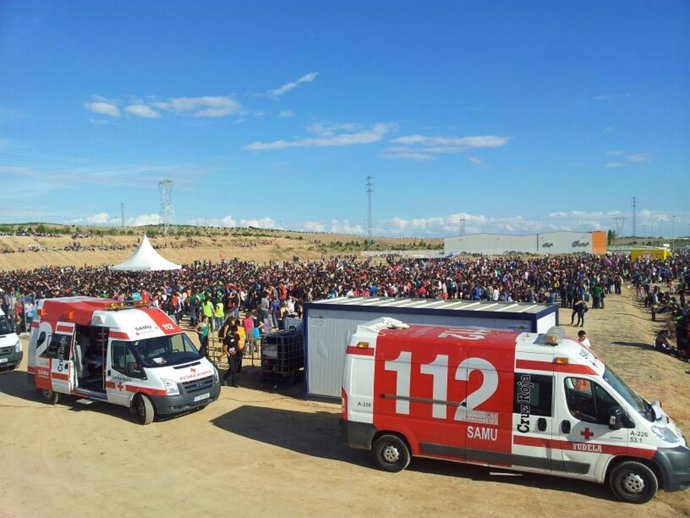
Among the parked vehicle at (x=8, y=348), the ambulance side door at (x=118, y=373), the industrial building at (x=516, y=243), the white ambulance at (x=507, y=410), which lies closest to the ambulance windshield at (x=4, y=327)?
the parked vehicle at (x=8, y=348)

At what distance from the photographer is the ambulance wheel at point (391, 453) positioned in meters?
7.99

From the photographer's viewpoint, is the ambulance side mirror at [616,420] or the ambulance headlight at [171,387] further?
the ambulance headlight at [171,387]

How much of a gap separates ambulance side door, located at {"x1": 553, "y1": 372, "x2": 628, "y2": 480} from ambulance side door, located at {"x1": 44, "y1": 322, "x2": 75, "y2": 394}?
9.41 meters

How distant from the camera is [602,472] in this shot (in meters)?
7.01

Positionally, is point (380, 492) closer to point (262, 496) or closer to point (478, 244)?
point (262, 496)

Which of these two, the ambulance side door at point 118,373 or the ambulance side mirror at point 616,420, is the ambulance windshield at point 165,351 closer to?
the ambulance side door at point 118,373

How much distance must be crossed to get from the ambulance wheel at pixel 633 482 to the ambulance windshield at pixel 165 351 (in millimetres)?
7647

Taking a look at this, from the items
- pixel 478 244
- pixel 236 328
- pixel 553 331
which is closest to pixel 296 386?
pixel 236 328

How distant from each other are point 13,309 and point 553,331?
73.4 feet

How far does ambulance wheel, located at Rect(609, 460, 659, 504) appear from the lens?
6.80m

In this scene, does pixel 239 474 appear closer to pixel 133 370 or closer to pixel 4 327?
pixel 133 370

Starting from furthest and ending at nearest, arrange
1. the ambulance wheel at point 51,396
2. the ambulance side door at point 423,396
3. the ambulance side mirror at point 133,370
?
the ambulance wheel at point 51,396, the ambulance side mirror at point 133,370, the ambulance side door at point 423,396

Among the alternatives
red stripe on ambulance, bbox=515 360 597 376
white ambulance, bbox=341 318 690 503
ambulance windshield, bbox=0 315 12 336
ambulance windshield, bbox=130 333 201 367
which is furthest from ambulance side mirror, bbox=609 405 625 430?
ambulance windshield, bbox=0 315 12 336

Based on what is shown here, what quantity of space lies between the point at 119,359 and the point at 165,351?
86 cm
